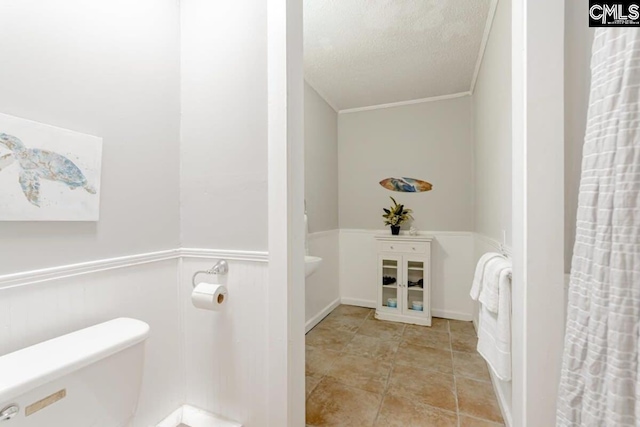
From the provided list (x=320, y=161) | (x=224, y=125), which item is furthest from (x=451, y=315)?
(x=224, y=125)

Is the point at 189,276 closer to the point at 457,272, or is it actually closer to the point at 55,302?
the point at 55,302

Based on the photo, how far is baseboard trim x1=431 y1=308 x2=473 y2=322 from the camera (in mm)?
3138

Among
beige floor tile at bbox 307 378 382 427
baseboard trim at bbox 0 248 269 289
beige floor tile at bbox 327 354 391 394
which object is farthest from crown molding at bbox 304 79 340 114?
beige floor tile at bbox 307 378 382 427

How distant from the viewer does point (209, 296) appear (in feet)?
4.09

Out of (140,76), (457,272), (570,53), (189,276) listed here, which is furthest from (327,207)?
(570,53)

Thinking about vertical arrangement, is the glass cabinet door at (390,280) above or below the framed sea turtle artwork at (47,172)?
below

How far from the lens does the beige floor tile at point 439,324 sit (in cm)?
292

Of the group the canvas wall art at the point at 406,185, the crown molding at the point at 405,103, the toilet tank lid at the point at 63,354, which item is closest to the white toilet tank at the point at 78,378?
the toilet tank lid at the point at 63,354

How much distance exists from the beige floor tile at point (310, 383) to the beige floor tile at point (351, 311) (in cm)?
130

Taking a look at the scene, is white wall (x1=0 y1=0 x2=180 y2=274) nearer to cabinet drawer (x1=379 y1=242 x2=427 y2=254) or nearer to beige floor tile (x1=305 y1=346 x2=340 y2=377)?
beige floor tile (x1=305 y1=346 x2=340 y2=377)

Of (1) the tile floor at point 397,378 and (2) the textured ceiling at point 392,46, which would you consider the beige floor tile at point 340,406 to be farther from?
(2) the textured ceiling at point 392,46

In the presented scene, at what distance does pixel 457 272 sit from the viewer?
321 centimetres

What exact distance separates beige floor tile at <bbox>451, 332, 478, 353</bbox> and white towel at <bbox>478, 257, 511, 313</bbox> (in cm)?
117

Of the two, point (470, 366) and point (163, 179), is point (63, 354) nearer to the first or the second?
point (163, 179)
